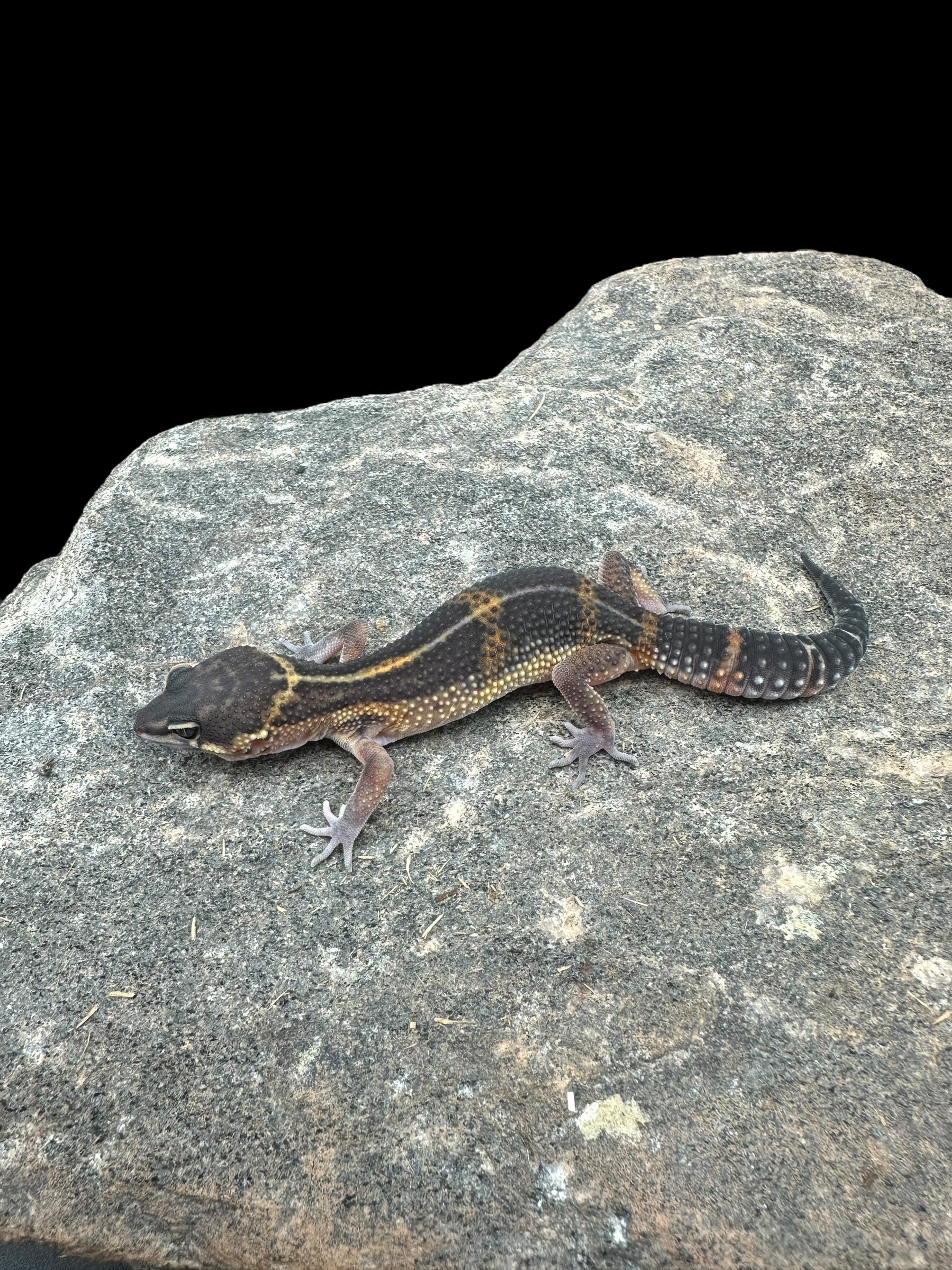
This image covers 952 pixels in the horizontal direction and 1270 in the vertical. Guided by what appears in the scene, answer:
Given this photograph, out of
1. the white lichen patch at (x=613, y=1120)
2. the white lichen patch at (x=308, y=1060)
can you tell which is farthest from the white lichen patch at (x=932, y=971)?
the white lichen patch at (x=308, y=1060)

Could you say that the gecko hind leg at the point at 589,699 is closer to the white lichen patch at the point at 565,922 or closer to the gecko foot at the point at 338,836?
the white lichen patch at the point at 565,922

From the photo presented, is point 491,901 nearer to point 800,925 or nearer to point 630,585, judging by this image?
point 800,925

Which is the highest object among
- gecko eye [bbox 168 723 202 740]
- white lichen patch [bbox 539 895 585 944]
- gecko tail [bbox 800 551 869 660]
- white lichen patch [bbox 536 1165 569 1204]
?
gecko tail [bbox 800 551 869 660]

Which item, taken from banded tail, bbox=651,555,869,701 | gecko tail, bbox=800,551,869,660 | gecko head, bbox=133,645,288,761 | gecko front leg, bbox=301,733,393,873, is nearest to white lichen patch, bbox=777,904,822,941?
banded tail, bbox=651,555,869,701

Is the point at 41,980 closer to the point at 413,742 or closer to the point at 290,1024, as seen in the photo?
the point at 290,1024

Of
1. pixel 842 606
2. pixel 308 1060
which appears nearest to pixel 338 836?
pixel 308 1060

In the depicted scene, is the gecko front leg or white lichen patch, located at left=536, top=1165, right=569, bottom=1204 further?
the gecko front leg

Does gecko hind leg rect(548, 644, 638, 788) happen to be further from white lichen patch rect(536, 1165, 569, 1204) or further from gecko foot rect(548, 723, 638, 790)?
white lichen patch rect(536, 1165, 569, 1204)

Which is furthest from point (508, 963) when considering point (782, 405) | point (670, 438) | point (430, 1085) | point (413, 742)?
point (782, 405)
